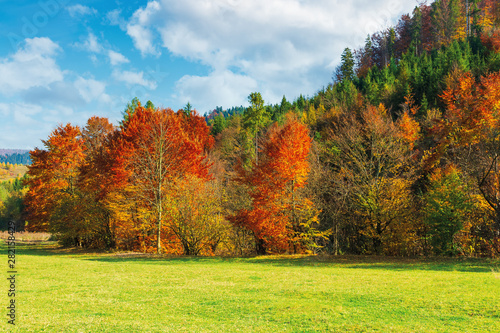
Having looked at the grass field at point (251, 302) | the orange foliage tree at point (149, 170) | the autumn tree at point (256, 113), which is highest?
the autumn tree at point (256, 113)

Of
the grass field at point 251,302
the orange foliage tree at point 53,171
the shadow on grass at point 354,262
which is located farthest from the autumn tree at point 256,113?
the grass field at point 251,302

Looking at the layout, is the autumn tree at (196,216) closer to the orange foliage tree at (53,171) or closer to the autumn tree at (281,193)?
the autumn tree at (281,193)

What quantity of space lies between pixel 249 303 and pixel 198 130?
47.1 meters

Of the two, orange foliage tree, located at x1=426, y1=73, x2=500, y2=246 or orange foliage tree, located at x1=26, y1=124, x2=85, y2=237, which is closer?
orange foliage tree, located at x1=426, y1=73, x2=500, y2=246

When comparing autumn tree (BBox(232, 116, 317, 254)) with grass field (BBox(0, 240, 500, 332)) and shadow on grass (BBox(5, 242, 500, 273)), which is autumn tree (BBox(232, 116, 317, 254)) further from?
grass field (BBox(0, 240, 500, 332))

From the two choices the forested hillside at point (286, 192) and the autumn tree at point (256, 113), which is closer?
the forested hillside at point (286, 192)

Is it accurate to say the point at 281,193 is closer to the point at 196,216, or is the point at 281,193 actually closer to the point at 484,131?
the point at 196,216

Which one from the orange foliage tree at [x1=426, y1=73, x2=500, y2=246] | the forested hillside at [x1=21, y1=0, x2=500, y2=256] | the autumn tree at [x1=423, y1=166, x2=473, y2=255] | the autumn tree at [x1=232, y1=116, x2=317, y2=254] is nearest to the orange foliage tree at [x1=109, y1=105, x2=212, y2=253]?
the forested hillside at [x1=21, y1=0, x2=500, y2=256]

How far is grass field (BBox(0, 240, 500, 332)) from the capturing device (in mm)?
7289

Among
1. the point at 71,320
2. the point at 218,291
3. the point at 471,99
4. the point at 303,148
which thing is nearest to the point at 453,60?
the point at 471,99

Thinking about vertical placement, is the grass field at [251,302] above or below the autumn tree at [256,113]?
below

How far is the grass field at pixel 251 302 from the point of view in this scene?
729 centimetres

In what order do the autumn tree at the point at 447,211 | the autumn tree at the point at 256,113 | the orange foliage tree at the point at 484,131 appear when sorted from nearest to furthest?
the orange foliage tree at the point at 484,131 < the autumn tree at the point at 447,211 < the autumn tree at the point at 256,113

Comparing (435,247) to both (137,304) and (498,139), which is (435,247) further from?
(137,304)
